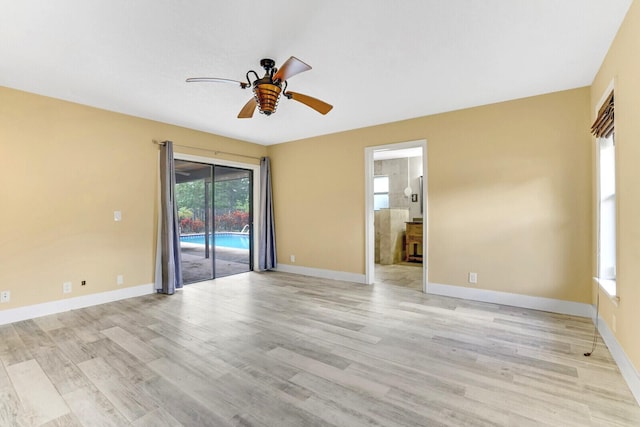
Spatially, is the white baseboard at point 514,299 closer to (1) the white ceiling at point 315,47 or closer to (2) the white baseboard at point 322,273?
(2) the white baseboard at point 322,273

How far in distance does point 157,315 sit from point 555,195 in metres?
4.94

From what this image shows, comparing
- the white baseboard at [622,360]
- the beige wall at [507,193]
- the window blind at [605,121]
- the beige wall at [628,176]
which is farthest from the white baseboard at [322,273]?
the window blind at [605,121]

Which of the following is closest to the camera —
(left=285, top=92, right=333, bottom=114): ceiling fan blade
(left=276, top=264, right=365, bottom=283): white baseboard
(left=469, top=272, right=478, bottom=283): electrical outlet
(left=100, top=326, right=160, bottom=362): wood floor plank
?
(left=100, top=326, right=160, bottom=362): wood floor plank

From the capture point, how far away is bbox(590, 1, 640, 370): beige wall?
6.61 feet

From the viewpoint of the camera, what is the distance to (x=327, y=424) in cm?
174

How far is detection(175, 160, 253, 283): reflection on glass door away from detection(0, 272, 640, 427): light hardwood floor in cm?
165

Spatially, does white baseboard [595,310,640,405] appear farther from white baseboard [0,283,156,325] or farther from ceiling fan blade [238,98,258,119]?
white baseboard [0,283,156,325]

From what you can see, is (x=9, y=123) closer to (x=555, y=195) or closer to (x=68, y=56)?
(x=68, y=56)

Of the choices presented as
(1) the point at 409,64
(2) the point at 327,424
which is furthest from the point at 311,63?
(2) the point at 327,424

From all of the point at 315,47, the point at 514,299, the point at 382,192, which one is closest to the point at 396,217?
the point at 382,192

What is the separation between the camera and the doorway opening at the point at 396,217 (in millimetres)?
5133

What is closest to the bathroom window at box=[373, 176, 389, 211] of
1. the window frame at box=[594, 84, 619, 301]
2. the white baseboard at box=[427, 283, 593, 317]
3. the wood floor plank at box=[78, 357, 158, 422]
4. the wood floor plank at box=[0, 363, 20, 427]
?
the white baseboard at box=[427, 283, 593, 317]

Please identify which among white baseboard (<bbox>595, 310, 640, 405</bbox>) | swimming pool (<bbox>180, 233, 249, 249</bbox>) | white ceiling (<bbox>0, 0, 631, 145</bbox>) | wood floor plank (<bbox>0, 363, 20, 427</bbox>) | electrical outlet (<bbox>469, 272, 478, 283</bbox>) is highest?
white ceiling (<bbox>0, 0, 631, 145</bbox>)

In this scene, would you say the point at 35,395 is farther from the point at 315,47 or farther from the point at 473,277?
the point at 473,277
